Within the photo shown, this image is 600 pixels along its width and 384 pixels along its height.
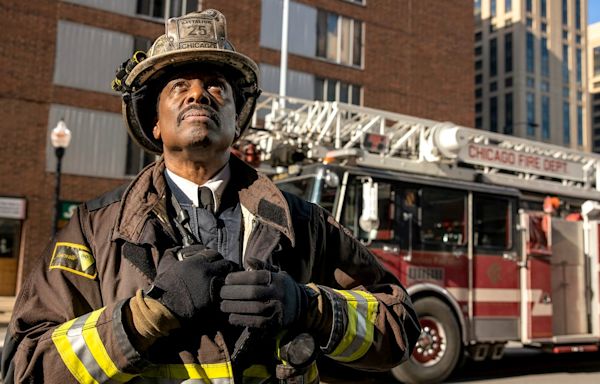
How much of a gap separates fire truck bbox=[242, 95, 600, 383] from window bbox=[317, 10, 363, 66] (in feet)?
47.5

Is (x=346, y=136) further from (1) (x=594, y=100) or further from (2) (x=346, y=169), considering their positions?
(1) (x=594, y=100)

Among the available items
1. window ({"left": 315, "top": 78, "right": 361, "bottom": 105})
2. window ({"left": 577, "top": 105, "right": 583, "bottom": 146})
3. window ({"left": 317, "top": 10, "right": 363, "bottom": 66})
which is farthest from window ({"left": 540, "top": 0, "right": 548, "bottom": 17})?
A: window ({"left": 315, "top": 78, "right": 361, "bottom": 105})

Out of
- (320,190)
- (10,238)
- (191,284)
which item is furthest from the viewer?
(10,238)

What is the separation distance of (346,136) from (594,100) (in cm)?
9038

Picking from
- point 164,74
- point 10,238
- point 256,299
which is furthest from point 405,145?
point 10,238

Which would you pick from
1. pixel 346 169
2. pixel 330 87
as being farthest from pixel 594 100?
pixel 346 169

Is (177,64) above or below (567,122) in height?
below

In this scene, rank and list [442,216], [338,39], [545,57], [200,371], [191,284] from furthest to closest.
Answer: [545,57]
[338,39]
[442,216]
[200,371]
[191,284]

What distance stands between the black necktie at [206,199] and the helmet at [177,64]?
34 cm

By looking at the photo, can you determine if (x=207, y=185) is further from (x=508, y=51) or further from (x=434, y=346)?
(x=508, y=51)

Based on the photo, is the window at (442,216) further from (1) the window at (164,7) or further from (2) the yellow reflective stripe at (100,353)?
(1) the window at (164,7)

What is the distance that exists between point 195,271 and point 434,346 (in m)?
6.18

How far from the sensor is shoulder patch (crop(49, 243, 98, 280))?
64.1 inches

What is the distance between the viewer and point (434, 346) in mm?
7152
